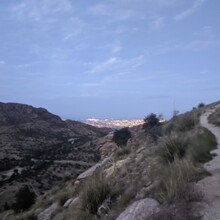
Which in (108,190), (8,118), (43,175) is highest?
(8,118)

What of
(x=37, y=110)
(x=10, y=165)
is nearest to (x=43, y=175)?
(x=10, y=165)

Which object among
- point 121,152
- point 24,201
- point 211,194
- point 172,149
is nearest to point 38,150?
point 24,201

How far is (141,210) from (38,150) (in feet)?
238

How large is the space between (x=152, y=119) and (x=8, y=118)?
7899 centimetres

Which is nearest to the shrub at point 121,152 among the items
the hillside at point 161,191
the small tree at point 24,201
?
the hillside at point 161,191

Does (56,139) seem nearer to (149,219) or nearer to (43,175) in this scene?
(43,175)

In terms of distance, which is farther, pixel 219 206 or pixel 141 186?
pixel 141 186

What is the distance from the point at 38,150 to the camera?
254 feet

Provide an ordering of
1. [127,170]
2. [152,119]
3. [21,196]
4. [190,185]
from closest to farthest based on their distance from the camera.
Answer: [190,185] < [127,170] < [21,196] < [152,119]

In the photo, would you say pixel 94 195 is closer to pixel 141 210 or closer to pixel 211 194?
pixel 141 210

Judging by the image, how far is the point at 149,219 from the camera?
21.4 feet

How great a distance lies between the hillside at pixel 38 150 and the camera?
4696 cm

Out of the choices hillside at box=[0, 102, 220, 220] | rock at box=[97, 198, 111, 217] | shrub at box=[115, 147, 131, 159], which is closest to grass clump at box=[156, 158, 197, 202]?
hillside at box=[0, 102, 220, 220]

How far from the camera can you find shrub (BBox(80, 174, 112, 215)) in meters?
9.39
